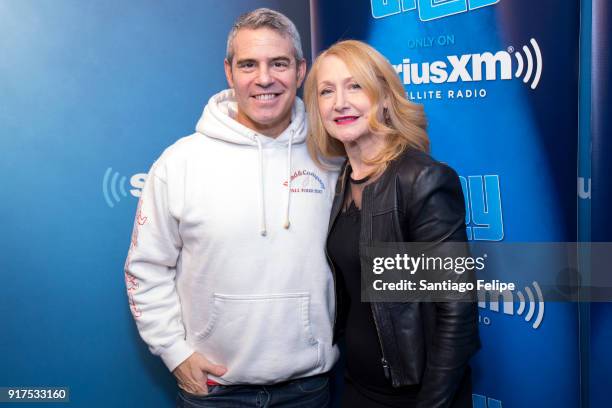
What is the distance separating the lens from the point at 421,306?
1564mm

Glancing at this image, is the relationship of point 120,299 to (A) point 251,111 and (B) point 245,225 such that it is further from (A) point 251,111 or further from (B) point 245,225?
(A) point 251,111

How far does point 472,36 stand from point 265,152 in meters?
0.79

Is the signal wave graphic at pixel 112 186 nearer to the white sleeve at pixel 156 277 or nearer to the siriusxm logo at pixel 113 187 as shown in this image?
the siriusxm logo at pixel 113 187

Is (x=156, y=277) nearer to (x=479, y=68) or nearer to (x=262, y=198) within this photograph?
(x=262, y=198)

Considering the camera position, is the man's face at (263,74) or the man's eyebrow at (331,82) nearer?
the man's eyebrow at (331,82)

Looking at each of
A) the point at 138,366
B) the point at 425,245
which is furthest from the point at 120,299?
the point at 425,245

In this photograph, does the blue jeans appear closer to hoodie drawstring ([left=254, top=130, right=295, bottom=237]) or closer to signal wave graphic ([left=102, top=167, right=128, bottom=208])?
hoodie drawstring ([left=254, top=130, right=295, bottom=237])

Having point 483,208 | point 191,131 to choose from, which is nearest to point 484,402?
point 483,208

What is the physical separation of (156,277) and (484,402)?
1209 millimetres

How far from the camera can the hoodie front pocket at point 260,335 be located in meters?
1.75

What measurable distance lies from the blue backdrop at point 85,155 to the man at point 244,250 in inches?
17.5

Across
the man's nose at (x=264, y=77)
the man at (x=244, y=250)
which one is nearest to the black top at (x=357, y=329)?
the man at (x=244, y=250)

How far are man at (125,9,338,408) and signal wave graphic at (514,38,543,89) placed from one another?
0.69 metres

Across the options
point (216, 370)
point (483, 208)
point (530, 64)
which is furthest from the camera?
point (483, 208)
